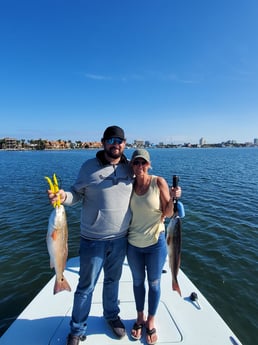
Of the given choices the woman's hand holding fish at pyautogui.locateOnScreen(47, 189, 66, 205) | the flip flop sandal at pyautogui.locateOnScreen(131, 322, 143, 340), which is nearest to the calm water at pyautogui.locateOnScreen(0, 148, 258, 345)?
the flip flop sandal at pyautogui.locateOnScreen(131, 322, 143, 340)

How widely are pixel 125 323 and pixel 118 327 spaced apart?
0.23 m

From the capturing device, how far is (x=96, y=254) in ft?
9.75

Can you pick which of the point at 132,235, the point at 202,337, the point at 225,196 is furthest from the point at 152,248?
the point at 225,196

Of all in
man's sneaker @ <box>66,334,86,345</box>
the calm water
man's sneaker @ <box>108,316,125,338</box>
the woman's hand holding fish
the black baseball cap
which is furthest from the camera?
the calm water

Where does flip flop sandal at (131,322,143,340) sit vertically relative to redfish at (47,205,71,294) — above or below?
below

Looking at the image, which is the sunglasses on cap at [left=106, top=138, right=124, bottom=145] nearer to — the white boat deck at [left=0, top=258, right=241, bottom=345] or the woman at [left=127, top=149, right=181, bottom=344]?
the woman at [left=127, top=149, right=181, bottom=344]

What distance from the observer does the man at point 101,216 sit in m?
2.96

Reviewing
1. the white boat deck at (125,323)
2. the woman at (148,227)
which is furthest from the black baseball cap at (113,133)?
the white boat deck at (125,323)

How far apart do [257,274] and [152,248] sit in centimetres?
519

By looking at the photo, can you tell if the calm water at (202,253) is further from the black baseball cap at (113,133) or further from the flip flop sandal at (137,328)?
the black baseball cap at (113,133)

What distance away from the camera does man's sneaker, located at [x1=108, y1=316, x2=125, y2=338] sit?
124 inches

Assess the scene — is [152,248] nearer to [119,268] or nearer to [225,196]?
[119,268]

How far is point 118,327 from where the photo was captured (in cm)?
321

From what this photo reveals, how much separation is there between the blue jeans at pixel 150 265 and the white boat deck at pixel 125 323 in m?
0.49
